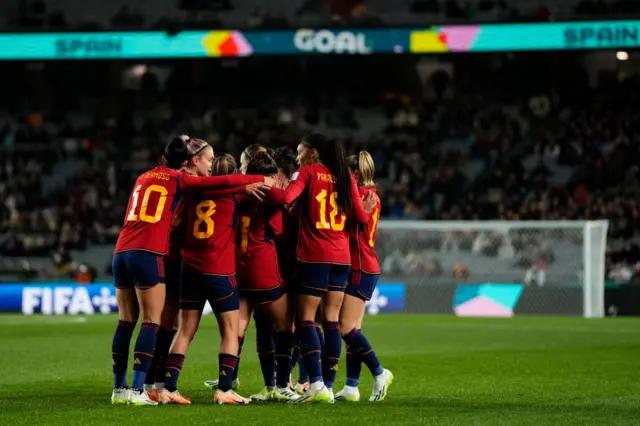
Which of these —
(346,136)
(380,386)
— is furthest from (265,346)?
(346,136)

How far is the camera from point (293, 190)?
8.58 metres

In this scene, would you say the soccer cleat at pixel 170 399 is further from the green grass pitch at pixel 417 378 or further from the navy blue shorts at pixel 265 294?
the navy blue shorts at pixel 265 294

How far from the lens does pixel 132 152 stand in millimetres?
31969

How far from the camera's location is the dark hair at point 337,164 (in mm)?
8766

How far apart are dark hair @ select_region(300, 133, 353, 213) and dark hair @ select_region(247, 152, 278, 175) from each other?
305 mm

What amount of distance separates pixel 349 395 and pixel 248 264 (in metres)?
1.29

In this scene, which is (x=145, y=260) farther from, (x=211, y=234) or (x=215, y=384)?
(x=215, y=384)

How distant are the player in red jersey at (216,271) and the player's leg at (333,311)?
738mm

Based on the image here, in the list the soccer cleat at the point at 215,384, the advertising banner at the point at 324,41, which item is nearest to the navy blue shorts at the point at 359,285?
the soccer cleat at the point at 215,384

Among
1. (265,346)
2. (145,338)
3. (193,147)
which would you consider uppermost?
(193,147)

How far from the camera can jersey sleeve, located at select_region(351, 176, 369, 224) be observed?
29.1 feet

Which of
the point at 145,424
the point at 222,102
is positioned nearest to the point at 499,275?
the point at 222,102

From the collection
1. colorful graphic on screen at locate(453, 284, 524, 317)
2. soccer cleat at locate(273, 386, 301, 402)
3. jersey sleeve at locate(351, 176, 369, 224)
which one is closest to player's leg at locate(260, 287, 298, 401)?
soccer cleat at locate(273, 386, 301, 402)

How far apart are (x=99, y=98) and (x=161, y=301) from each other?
85.6 ft
